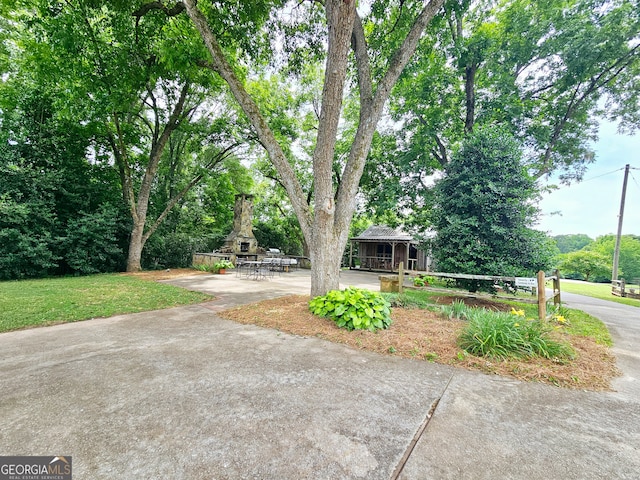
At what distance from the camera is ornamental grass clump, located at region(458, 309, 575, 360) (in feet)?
11.6

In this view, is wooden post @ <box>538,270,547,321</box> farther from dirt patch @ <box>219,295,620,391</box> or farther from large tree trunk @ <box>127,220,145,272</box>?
large tree trunk @ <box>127,220,145,272</box>

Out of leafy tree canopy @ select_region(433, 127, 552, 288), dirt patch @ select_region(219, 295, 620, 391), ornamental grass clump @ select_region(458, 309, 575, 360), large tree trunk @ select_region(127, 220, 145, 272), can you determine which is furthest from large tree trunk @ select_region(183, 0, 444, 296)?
large tree trunk @ select_region(127, 220, 145, 272)

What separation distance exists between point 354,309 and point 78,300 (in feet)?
21.2

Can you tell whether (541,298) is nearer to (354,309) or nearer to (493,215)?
(493,215)

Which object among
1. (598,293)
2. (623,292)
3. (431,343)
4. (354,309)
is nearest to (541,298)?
(431,343)

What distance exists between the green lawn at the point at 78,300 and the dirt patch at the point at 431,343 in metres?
2.22

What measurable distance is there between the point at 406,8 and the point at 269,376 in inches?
359

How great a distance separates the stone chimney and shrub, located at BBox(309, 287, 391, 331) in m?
12.5

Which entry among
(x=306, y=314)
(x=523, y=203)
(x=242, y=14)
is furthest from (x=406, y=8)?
(x=306, y=314)

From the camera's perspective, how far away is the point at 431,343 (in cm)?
393

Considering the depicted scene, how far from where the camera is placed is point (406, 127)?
442 inches

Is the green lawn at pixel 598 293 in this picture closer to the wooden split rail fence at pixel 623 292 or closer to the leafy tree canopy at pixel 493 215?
the wooden split rail fence at pixel 623 292

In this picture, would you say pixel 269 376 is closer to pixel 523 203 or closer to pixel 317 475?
pixel 317 475

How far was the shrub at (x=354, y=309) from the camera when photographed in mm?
4520
